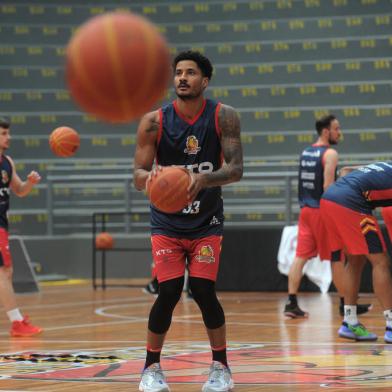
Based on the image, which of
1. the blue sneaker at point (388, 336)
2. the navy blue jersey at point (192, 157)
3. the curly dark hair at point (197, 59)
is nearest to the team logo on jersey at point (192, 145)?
the navy blue jersey at point (192, 157)

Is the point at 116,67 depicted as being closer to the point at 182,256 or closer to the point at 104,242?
the point at 182,256

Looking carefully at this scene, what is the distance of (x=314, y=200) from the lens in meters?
11.4

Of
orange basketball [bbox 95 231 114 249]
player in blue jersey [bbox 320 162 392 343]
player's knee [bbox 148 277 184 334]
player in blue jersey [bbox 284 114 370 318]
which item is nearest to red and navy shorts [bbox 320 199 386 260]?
player in blue jersey [bbox 320 162 392 343]

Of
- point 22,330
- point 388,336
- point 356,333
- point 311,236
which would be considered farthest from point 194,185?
point 311,236

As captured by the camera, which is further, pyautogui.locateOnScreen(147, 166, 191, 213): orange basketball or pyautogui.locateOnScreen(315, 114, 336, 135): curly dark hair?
pyautogui.locateOnScreen(315, 114, 336, 135): curly dark hair

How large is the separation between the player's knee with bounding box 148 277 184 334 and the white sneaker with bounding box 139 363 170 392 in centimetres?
23

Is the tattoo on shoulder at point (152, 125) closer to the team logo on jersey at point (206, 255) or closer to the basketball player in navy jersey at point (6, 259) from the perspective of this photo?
the team logo on jersey at point (206, 255)

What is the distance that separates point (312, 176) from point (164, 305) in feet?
19.0

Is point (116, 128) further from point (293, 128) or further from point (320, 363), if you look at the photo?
point (320, 363)

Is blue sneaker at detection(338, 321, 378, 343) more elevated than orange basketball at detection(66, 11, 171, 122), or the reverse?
orange basketball at detection(66, 11, 171, 122)

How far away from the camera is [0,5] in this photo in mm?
23281

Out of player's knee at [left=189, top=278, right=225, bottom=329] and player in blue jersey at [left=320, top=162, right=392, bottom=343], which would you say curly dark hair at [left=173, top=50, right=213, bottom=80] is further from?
player in blue jersey at [left=320, top=162, right=392, bottom=343]

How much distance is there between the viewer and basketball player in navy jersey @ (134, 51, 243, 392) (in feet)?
19.1

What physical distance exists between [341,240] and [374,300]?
485 centimetres
